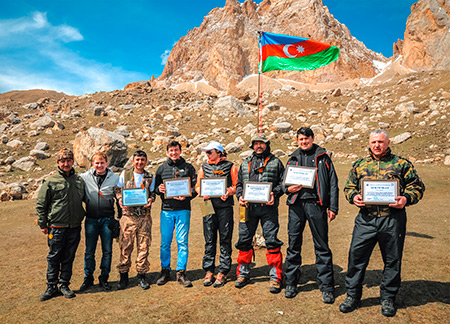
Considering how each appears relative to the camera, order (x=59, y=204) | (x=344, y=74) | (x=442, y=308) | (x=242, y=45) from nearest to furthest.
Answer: (x=442, y=308)
(x=59, y=204)
(x=344, y=74)
(x=242, y=45)

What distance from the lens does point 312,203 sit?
4215 millimetres

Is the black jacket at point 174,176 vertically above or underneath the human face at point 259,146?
underneath

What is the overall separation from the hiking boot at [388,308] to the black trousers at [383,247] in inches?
2.1

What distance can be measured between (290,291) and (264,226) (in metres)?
1.05

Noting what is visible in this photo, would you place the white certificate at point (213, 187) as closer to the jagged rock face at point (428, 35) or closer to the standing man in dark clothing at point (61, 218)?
the standing man in dark clothing at point (61, 218)

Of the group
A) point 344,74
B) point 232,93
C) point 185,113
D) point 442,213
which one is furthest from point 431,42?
point 442,213

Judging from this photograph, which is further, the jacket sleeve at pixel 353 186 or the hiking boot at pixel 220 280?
the hiking boot at pixel 220 280

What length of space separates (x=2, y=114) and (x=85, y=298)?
1518 inches

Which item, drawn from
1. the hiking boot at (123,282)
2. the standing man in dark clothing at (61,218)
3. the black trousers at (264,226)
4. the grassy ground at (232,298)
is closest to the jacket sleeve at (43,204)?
the standing man in dark clothing at (61,218)

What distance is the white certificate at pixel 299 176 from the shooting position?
163 inches

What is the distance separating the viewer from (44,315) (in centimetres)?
397

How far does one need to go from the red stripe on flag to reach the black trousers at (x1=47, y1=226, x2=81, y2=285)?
6885 millimetres

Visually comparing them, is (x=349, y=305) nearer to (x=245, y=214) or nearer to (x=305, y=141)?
(x=245, y=214)

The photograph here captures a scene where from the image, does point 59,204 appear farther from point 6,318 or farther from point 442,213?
point 442,213
